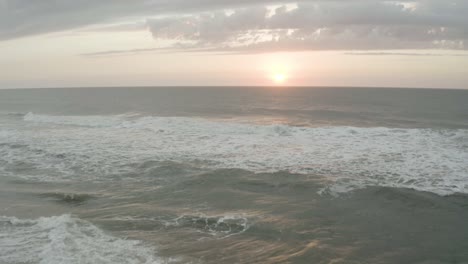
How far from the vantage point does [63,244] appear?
8586 millimetres

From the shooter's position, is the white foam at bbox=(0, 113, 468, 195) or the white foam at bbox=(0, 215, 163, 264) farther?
the white foam at bbox=(0, 113, 468, 195)

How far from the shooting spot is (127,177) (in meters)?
15.1

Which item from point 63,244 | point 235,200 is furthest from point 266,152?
point 63,244

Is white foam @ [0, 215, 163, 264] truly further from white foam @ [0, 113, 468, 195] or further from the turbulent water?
white foam @ [0, 113, 468, 195]


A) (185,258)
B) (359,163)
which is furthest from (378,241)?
(359,163)

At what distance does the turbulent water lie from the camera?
8711 millimetres

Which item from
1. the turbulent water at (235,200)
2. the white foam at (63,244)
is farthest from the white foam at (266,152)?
the white foam at (63,244)

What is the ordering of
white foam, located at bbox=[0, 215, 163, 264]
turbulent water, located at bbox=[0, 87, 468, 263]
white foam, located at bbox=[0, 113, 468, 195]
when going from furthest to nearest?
white foam, located at bbox=[0, 113, 468, 195]
turbulent water, located at bbox=[0, 87, 468, 263]
white foam, located at bbox=[0, 215, 163, 264]

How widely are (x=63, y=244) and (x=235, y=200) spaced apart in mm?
5469

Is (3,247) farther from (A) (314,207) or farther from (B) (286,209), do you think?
(A) (314,207)

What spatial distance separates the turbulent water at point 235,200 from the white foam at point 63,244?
0.02 metres

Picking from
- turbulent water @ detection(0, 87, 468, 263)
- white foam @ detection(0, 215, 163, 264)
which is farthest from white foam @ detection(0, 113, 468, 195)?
white foam @ detection(0, 215, 163, 264)

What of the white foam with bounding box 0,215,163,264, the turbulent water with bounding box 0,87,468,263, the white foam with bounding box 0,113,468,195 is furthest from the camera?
the white foam with bounding box 0,113,468,195

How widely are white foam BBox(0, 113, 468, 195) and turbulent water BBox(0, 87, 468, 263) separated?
9 cm
